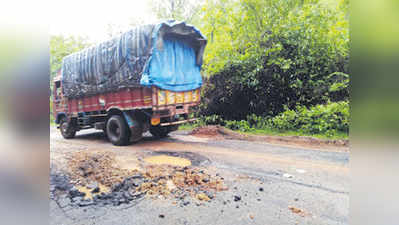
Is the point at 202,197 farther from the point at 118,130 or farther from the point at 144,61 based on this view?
the point at 118,130

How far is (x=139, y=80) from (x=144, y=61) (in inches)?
20.7

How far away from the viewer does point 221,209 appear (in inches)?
103

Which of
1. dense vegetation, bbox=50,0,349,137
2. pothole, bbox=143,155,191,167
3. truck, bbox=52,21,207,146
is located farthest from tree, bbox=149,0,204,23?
pothole, bbox=143,155,191,167

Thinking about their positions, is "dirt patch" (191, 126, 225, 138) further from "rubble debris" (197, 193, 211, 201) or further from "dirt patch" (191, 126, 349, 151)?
"rubble debris" (197, 193, 211, 201)

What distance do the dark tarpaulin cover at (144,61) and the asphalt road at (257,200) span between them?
2395mm

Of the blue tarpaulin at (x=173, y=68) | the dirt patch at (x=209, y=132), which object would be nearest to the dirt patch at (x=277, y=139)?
the dirt patch at (x=209, y=132)

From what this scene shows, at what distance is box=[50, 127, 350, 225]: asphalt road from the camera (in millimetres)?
Result: 2418

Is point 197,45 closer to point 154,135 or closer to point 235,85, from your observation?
point 235,85

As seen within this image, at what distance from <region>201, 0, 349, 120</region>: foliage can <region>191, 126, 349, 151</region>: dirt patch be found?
1.50m

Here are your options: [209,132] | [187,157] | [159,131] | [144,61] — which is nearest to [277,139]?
[209,132]

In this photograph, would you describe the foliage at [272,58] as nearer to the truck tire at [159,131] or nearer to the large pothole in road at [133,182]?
the truck tire at [159,131]

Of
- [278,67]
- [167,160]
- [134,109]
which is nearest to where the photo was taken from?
[167,160]

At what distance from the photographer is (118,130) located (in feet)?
21.7
